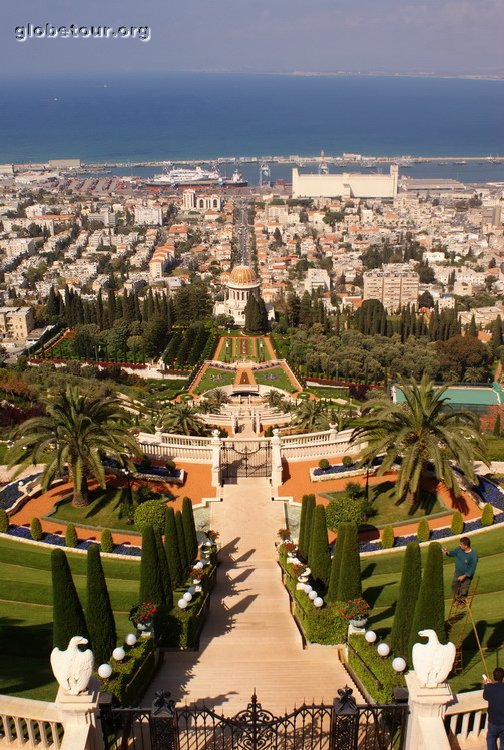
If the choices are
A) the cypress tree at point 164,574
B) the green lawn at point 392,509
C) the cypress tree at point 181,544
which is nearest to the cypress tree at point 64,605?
the cypress tree at point 164,574

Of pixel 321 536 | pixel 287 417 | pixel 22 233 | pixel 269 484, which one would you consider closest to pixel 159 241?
pixel 22 233

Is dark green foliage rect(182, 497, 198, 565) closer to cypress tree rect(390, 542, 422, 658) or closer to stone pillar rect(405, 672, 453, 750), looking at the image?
cypress tree rect(390, 542, 422, 658)

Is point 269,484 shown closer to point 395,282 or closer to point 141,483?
point 141,483

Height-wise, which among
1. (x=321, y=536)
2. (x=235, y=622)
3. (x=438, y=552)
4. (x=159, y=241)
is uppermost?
(x=159, y=241)

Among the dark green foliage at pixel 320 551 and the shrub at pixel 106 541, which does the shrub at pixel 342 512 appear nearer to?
the dark green foliage at pixel 320 551

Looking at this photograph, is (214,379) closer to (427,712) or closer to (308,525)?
(308,525)

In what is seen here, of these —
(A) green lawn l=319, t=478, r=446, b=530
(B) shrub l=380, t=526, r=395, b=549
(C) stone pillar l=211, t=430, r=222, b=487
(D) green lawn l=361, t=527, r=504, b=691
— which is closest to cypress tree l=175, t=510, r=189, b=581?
(D) green lawn l=361, t=527, r=504, b=691
